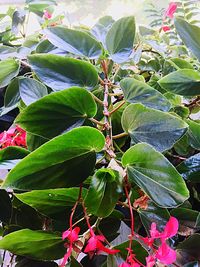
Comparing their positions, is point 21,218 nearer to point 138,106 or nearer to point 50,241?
point 50,241

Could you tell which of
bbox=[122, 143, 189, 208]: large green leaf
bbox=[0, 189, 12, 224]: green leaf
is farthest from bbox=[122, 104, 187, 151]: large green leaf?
bbox=[0, 189, 12, 224]: green leaf

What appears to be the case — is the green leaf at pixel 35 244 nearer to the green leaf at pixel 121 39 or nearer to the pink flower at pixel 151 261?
the pink flower at pixel 151 261

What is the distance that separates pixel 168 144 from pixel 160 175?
4 centimetres

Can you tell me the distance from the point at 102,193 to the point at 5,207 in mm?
145

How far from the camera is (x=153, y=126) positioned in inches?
12.3

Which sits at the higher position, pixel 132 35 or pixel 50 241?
pixel 132 35

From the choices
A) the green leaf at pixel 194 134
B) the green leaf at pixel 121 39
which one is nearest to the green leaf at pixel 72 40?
the green leaf at pixel 121 39

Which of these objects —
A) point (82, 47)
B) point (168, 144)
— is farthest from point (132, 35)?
point (168, 144)

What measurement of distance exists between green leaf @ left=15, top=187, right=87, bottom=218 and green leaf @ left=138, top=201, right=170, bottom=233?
60 millimetres

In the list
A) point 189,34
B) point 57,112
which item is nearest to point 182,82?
point 189,34

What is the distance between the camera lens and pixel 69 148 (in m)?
0.27

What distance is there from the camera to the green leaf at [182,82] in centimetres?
38

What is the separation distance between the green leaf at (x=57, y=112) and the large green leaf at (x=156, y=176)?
64 millimetres

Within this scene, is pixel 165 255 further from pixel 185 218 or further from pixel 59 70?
pixel 59 70
